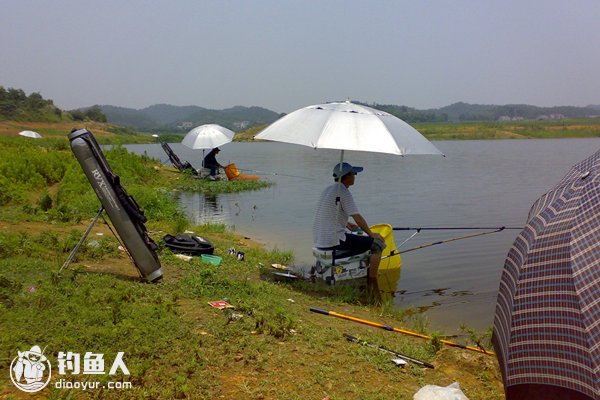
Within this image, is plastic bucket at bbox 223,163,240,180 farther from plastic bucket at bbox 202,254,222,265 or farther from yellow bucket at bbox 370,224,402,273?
plastic bucket at bbox 202,254,222,265

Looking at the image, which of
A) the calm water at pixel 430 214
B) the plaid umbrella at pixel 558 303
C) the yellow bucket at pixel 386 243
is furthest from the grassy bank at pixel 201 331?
the plaid umbrella at pixel 558 303

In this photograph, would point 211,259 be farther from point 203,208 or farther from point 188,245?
point 203,208

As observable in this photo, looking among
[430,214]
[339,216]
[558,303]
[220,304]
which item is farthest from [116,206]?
[430,214]

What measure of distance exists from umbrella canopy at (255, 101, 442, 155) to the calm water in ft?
8.71

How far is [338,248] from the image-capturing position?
7633mm

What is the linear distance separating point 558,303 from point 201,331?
3252mm

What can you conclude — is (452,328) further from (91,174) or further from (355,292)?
(91,174)

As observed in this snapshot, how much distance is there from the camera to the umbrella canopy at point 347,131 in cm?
659

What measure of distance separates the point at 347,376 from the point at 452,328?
316cm

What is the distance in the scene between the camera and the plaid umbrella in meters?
2.46

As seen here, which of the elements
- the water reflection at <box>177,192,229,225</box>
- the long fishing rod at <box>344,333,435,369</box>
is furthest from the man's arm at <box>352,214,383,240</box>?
the water reflection at <box>177,192,229,225</box>

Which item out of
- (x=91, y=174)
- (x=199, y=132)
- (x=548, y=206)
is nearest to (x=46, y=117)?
(x=199, y=132)

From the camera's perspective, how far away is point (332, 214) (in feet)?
24.4

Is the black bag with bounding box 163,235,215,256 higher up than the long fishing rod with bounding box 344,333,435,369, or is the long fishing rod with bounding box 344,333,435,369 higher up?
the black bag with bounding box 163,235,215,256
